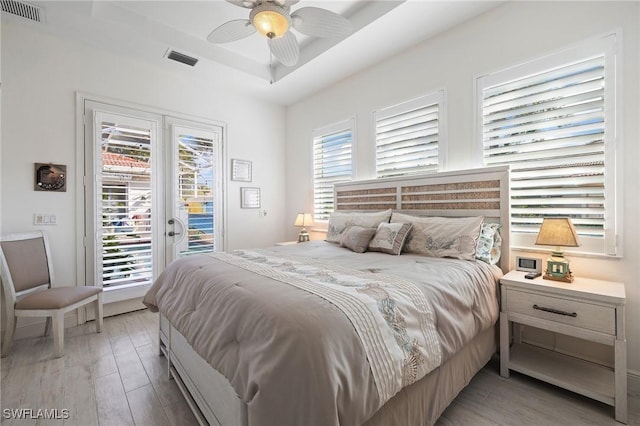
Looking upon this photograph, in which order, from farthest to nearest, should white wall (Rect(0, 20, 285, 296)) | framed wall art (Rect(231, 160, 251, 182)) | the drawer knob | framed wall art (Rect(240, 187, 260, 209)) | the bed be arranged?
framed wall art (Rect(240, 187, 260, 209)), framed wall art (Rect(231, 160, 251, 182)), white wall (Rect(0, 20, 285, 296)), the drawer knob, the bed

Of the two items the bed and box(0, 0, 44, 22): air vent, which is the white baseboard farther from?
box(0, 0, 44, 22): air vent

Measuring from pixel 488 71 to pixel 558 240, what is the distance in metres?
1.62

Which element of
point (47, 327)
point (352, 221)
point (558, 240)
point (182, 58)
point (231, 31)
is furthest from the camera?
point (182, 58)

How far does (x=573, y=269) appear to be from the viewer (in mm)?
2094

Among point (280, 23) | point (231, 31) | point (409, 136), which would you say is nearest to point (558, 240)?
point (409, 136)

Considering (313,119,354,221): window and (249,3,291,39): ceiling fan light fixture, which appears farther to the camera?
(313,119,354,221): window

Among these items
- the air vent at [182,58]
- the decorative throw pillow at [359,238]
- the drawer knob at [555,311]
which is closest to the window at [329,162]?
the decorative throw pillow at [359,238]

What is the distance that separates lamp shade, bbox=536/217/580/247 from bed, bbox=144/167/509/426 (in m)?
0.35

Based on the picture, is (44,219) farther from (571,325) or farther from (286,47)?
(571,325)

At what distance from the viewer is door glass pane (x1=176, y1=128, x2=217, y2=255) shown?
3.69 meters

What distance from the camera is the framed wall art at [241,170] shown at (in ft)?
13.9

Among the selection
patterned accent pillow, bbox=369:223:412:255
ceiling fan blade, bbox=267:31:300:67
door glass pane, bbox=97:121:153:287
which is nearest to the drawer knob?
patterned accent pillow, bbox=369:223:412:255

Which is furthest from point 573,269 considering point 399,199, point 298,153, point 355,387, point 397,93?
point 298,153

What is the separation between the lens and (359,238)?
2680 mm
